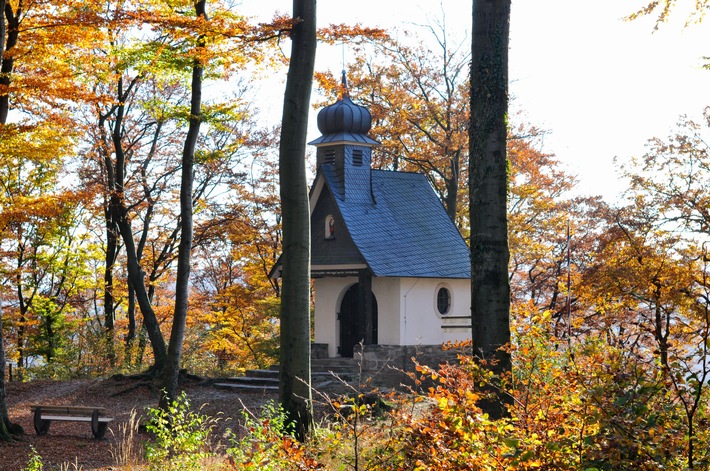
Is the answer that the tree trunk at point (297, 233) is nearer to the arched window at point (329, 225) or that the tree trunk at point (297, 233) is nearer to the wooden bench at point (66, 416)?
the wooden bench at point (66, 416)

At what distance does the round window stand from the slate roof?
2.29 ft

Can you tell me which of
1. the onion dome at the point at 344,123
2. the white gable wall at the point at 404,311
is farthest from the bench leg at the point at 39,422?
the onion dome at the point at 344,123

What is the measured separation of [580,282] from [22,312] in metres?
19.5

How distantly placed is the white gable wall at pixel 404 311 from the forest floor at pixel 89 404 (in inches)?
162

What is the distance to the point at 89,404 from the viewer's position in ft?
65.0

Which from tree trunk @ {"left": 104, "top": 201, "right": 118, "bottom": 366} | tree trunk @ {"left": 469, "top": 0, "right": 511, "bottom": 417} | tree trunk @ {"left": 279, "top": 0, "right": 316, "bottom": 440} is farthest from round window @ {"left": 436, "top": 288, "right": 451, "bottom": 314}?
tree trunk @ {"left": 469, "top": 0, "right": 511, "bottom": 417}

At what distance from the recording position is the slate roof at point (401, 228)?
75.4 feet

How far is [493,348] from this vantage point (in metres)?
8.19

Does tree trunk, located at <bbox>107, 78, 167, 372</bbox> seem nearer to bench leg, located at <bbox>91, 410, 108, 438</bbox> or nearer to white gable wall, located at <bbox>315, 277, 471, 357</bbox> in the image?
white gable wall, located at <bbox>315, 277, 471, 357</bbox>

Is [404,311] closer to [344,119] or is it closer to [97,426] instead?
[344,119]

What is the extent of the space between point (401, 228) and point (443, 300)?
2399 millimetres

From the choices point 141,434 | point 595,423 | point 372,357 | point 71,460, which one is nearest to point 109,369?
point 372,357

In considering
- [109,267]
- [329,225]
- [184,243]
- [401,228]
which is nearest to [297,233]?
[184,243]

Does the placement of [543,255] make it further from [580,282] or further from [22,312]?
[22,312]
